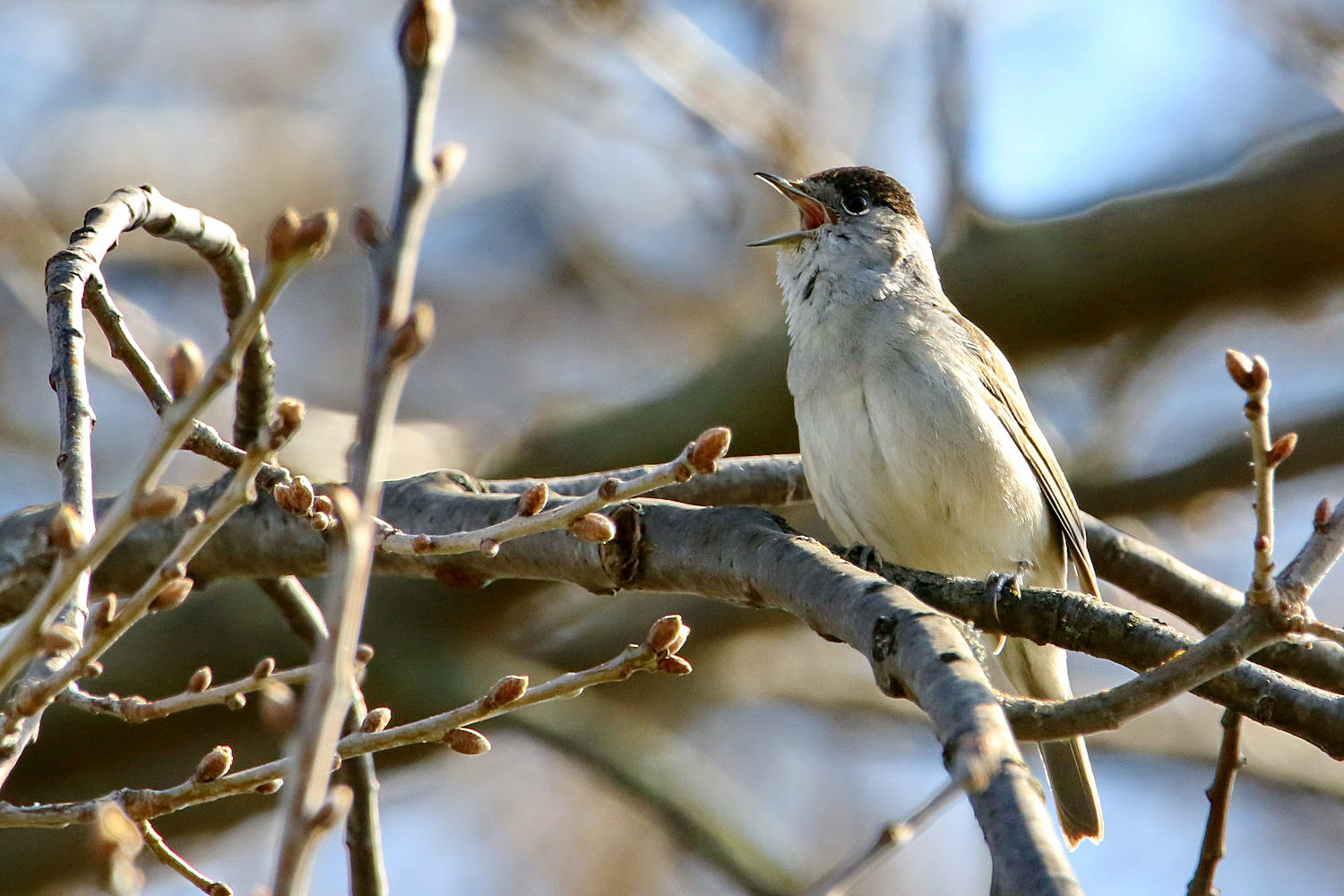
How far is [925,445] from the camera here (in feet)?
14.9

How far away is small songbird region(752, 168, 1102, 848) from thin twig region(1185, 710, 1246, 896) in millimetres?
1109

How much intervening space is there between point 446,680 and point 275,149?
4.71 m

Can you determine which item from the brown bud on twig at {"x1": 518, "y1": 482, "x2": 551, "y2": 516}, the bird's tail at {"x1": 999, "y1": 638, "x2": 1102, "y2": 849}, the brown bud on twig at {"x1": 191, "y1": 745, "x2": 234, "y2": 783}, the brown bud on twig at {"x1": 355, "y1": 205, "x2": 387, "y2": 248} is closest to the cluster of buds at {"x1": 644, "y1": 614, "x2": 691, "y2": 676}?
the brown bud on twig at {"x1": 518, "y1": 482, "x2": 551, "y2": 516}

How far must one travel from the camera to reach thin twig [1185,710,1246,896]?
307 cm

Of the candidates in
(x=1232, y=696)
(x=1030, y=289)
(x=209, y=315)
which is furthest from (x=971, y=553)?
(x=209, y=315)

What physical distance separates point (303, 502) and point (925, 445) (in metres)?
2.58

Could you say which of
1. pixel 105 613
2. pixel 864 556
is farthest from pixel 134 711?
pixel 864 556

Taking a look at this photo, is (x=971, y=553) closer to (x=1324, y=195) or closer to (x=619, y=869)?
(x=1324, y=195)

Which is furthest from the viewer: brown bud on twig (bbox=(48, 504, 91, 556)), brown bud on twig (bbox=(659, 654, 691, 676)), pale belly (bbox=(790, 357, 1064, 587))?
pale belly (bbox=(790, 357, 1064, 587))

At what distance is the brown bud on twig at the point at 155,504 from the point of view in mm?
1501

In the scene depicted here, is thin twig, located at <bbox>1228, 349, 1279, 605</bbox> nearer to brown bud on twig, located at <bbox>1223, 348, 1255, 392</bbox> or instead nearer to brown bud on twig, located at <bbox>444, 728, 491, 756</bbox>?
brown bud on twig, located at <bbox>1223, 348, 1255, 392</bbox>

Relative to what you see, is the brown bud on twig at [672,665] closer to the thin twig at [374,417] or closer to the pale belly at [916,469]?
the thin twig at [374,417]

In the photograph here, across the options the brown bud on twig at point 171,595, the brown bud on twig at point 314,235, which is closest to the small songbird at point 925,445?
the brown bud on twig at point 171,595

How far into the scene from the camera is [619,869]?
27.3 ft
